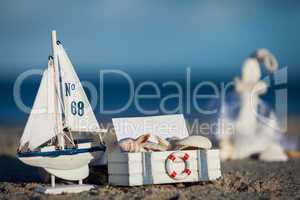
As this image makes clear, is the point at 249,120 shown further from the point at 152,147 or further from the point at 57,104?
the point at 57,104

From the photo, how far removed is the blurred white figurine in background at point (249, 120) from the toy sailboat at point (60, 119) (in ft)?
19.5

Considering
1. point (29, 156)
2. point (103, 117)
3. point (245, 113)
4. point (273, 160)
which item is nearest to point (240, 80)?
point (245, 113)

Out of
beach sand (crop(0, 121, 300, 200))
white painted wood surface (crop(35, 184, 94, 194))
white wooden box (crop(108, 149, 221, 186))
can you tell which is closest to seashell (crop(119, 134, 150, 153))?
white wooden box (crop(108, 149, 221, 186))

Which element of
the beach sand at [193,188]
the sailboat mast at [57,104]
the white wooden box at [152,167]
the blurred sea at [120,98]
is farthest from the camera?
the blurred sea at [120,98]

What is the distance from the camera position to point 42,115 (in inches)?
392

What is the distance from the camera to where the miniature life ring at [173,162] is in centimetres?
955

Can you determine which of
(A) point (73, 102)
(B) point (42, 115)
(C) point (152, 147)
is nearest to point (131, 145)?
(C) point (152, 147)

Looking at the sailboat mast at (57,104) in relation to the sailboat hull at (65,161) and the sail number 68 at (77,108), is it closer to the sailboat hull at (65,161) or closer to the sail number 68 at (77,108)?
the sail number 68 at (77,108)

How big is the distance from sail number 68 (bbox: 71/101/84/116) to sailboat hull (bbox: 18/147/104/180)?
0.63m

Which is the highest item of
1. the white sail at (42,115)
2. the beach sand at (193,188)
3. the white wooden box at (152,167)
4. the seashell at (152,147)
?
the white sail at (42,115)

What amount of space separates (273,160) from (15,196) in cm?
723

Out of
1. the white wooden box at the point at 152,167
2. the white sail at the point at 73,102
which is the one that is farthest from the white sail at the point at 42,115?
the white wooden box at the point at 152,167

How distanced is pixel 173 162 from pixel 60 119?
6.43ft

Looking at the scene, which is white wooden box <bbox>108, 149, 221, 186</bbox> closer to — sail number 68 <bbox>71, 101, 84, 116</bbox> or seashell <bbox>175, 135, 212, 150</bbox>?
seashell <bbox>175, 135, 212, 150</bbox>
